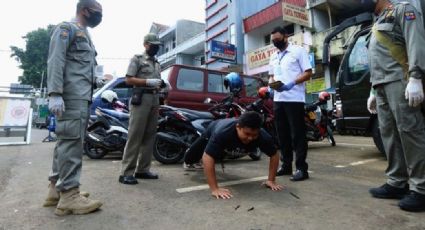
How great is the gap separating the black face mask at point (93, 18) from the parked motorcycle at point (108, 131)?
9.35ft

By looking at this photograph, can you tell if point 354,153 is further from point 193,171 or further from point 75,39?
point 75,39

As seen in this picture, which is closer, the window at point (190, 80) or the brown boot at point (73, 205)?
the brown boot at point (73, 205)

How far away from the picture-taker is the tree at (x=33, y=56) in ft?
Answer: 131

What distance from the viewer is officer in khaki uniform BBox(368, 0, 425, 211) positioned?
105 inches

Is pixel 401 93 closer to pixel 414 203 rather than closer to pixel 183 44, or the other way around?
pixel 414 203

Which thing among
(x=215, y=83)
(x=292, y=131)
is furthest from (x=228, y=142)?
(x=215, y=83)

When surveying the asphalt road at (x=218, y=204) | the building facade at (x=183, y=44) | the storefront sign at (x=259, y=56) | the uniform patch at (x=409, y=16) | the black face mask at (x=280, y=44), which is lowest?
the asphalt road at (x=218, y=204)

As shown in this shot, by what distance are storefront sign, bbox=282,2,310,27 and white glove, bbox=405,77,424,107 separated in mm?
13653

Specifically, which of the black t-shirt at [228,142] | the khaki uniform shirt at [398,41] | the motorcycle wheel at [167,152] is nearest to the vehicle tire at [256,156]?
the motorcycle wheel at [167,152]

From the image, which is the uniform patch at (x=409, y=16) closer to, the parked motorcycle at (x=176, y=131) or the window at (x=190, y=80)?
the parked motorcycle at (x=176, y=131)

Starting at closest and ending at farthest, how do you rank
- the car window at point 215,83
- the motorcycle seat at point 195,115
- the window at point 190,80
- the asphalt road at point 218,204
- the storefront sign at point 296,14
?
the asphalt road at point 218,204
the motorcycle seat at point 195,115
the window at point 190,80
the car window at point 215,83
the storefront sign at point 296,14

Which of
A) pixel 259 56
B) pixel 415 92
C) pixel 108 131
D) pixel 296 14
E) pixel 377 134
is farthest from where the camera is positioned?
pixel 259 56

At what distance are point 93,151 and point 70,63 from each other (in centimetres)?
358

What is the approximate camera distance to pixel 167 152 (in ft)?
17.4
